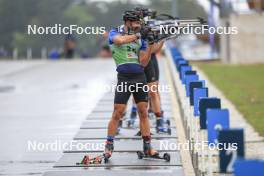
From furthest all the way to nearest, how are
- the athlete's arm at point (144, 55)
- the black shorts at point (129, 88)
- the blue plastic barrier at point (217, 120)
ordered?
the athlete's arm at point (144, 55) < the black shorts at point (129, 88) < the blue plastic barrier at point (217, 120)

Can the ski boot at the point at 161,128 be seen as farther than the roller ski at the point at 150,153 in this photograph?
Yes

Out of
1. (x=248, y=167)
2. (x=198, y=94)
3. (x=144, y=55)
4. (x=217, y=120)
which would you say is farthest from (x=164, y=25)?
(x=248, y=167)

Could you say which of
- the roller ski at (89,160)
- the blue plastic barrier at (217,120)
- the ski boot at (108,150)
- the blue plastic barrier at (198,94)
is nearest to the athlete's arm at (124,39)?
the blue plastic barrier at (198,94)

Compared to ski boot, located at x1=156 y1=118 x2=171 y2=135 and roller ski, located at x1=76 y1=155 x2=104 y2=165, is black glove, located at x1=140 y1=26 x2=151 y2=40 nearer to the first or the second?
roller ski, located at x1=76 y1=155 x2=104 y2=165

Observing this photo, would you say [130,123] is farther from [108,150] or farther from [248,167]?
[248,167]

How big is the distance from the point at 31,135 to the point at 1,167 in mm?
4040

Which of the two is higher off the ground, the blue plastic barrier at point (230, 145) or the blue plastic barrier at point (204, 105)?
the blue plastic barrier at point (204, 105)

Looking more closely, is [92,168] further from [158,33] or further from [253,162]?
[253,162]

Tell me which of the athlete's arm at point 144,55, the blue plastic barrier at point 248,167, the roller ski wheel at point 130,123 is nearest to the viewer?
the blue plastic barrier at point 248,167

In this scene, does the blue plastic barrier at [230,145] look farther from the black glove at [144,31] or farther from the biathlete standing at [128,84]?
the biathlete standing at [128,84]

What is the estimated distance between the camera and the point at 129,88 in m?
13.0

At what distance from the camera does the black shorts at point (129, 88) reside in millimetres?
13008

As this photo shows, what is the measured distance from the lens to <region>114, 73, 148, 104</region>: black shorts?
42.7 feet

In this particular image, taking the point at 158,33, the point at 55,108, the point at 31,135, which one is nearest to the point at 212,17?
the point at 55,108
